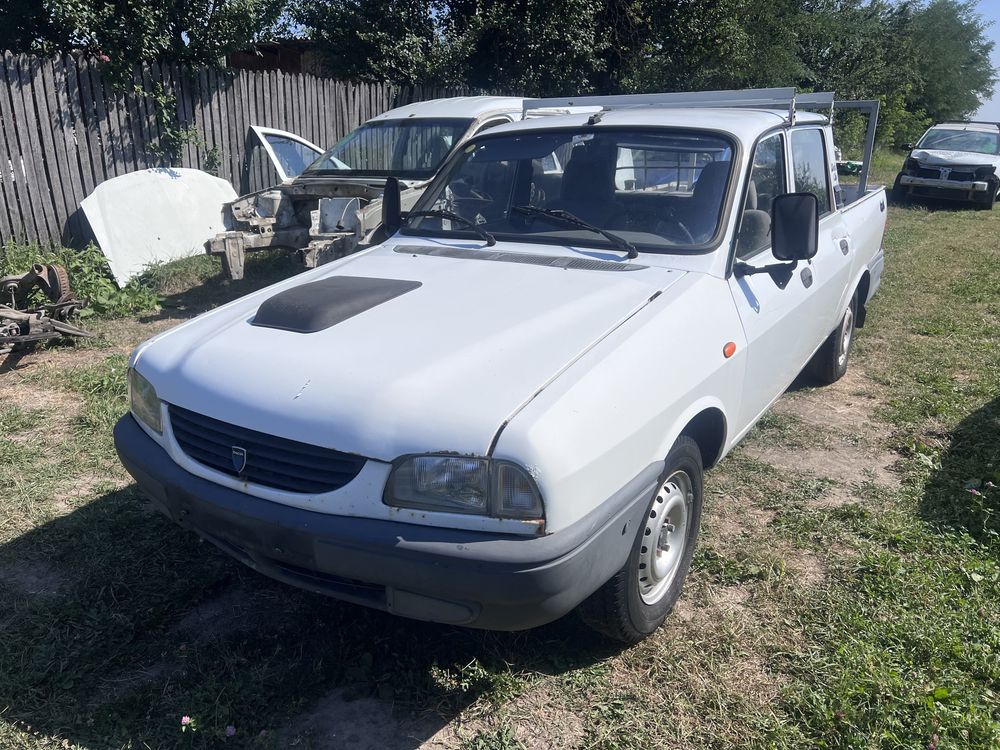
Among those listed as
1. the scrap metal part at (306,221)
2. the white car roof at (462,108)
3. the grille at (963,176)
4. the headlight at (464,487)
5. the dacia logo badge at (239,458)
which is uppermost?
the white car roof at (462,108)

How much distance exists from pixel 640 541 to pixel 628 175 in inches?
71.9

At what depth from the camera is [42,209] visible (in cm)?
842

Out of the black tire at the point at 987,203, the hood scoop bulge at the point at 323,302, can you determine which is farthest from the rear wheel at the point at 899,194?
the hood scoop bulge at the point at 323,302

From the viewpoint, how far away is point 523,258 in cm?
348

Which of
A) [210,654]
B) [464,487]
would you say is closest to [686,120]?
[464,487]

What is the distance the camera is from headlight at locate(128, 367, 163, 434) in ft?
9.29

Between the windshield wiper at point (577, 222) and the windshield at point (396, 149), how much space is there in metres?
4.33

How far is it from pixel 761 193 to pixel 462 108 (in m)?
5.39

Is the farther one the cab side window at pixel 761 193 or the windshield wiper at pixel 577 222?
the cab side window at pixel 761 193

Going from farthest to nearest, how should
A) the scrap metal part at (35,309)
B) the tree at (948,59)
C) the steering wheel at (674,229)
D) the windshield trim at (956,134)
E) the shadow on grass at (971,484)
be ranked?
the tree at (948,59)
the windshield trim at (956,134)
the scrap metal part at (35,309)
the shadow on grass at (971,484)
the steering wheel at (674,229)

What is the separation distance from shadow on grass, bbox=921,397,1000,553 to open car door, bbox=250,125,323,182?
7.90 metres

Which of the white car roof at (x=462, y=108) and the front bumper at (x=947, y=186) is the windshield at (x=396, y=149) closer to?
the white car roof at (x=462, y=108)

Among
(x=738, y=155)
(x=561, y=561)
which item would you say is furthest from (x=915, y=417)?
(x=561, y=561)

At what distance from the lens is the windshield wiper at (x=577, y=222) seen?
3.40m
